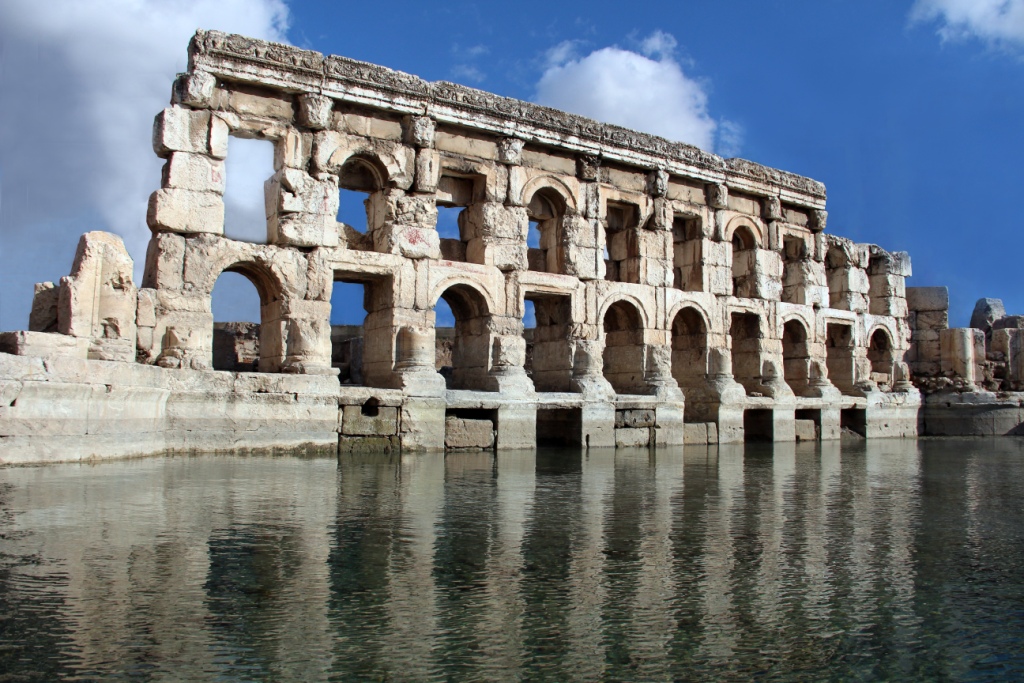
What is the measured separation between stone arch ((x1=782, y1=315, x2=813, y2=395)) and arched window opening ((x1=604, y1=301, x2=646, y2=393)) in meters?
4.37

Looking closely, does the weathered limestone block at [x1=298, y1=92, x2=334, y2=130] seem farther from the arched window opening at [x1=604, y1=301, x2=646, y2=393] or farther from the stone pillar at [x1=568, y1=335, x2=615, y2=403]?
the arched window opening at [x1=604, y1=301, x2=646, y2=393]

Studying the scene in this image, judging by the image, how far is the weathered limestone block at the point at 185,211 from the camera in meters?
12.1

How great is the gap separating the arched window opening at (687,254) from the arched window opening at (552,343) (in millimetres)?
3438

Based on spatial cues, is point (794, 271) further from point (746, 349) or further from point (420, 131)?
point (420, 131)

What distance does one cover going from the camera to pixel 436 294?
14141mm

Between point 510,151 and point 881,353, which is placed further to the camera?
point 881,353

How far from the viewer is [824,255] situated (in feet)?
67.1

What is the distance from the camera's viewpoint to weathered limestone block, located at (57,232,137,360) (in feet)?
31.4

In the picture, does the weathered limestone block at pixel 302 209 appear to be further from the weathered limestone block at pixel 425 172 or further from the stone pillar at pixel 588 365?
the stone pillar at pixel 588 365

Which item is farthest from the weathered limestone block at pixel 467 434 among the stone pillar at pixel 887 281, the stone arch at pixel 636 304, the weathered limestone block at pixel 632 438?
the stone pillar at pixel 887 281

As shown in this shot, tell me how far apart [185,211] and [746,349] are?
12.1 meters

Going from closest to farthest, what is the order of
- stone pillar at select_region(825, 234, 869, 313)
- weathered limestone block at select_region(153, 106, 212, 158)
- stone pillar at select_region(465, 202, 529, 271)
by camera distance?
weathered limestone block at select_region(153, 106, 212, 158)
stone pillar at select_region(465, 202, 529, 271)
stone pillar at select_region(825, 234, 869, 313)

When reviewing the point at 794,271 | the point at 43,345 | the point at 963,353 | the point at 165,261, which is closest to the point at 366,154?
the point at 165,261

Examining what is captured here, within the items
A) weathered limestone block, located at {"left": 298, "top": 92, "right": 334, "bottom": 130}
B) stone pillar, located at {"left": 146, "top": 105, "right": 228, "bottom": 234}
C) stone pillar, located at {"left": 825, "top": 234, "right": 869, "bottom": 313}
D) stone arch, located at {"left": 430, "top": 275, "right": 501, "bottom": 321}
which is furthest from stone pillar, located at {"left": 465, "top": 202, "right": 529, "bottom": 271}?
stone pillar, located at {"left": 825, "top": 234, "right": 869, "bottom": 313}
